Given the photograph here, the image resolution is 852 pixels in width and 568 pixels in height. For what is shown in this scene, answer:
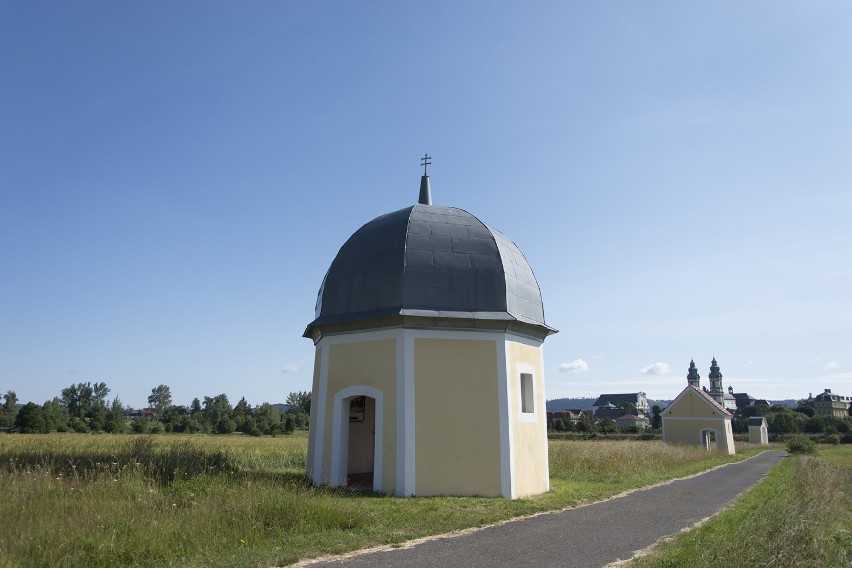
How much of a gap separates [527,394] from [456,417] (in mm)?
2702

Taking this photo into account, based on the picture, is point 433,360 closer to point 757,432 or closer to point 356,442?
point 356,442

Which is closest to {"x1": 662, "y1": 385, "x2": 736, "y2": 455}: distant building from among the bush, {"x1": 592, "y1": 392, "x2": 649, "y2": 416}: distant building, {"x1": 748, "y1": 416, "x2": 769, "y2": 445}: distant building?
the bush

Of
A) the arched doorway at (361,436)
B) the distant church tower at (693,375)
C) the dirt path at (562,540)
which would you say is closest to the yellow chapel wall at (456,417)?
the dirt path at (562,540)

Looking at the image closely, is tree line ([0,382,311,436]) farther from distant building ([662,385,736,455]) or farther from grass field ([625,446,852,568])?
grass field ([625,446,852,568])

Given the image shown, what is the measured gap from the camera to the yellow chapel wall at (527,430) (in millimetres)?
13188

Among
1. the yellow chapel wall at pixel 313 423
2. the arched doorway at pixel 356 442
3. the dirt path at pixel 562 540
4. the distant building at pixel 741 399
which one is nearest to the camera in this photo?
the dirt path at pixel 562 540

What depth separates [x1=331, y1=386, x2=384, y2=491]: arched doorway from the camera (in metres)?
13.0

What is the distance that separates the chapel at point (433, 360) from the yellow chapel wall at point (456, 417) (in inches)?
0.9

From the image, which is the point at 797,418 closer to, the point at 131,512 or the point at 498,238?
the point at 498,238

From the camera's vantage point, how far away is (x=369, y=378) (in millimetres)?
13383

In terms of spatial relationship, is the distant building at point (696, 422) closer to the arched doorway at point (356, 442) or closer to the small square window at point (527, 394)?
the small square window at point (527, 394)

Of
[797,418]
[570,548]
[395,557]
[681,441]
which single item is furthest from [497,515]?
[797,418]

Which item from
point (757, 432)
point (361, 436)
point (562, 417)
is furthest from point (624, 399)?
point (361, 436)

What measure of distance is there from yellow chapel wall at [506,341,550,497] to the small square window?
0.10m
